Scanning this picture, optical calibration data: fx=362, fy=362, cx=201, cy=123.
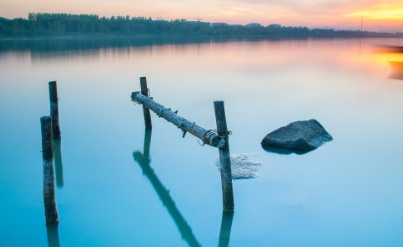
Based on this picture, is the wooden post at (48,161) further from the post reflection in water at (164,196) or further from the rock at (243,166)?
the rock at (243,166)

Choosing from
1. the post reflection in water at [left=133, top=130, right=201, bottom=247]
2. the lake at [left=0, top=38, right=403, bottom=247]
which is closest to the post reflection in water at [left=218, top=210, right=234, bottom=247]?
the lake at [left=0, top=38, right=403, bottom=247]

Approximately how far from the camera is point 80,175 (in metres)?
8.05

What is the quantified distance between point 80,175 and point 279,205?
4378mm

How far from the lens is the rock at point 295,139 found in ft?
30.6

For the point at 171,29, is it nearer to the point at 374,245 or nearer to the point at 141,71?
the point at 141,71

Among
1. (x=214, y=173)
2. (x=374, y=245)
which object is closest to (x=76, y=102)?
(x=214, y=173)

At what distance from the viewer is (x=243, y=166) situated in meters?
8.32

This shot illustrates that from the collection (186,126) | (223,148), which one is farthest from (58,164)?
(223,148)

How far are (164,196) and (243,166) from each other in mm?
2138

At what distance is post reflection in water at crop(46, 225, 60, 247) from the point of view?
553 cm

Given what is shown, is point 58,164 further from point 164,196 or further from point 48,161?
point 48,161

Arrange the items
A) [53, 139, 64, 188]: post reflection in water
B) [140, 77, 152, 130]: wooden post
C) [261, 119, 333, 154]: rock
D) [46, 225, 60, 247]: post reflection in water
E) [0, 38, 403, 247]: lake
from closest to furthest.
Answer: [46, 225, 60, 247]: post reflection in water, [0, 38, 403, 247]: lake, [53, 139, 64, 188]: post reflection in water, [261, 119, 333, 154]: rock, [140, 77, 152, 130]: wooden post

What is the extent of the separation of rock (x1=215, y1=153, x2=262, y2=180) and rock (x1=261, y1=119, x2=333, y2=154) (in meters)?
0.94

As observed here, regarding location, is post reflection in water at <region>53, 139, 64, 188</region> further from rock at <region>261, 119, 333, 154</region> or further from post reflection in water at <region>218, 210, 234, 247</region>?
rock at <region>261, 119, 333, 154</region>
